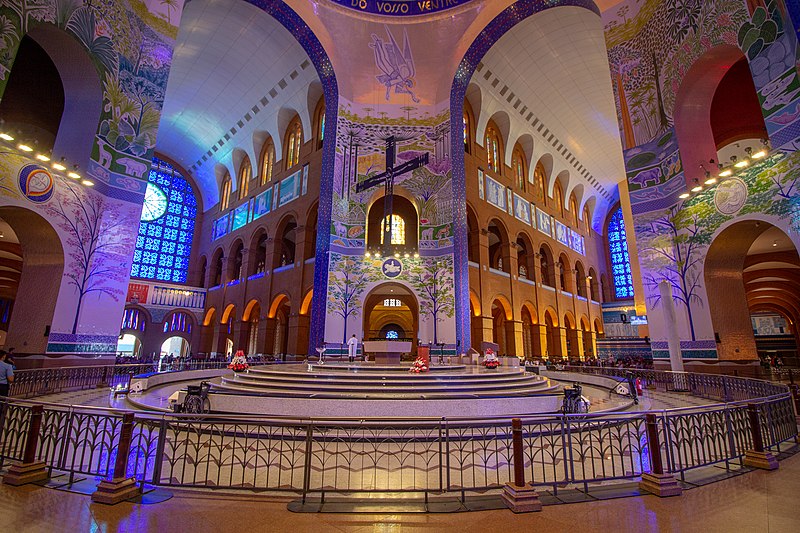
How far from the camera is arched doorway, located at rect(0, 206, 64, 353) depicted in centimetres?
975

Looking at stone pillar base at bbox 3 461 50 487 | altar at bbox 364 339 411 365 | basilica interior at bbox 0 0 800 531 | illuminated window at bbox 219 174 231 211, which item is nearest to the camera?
stone pillar base at bbox 3 461 50 487

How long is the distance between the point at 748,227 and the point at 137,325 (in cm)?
3353

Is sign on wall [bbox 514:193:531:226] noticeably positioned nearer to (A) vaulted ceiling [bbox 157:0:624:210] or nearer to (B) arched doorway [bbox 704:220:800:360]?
(A) vaulted ceiling [bbox 157:0:624:210]

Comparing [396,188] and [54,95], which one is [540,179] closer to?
[396,188]

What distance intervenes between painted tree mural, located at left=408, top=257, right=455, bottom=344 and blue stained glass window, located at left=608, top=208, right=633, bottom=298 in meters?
24.6

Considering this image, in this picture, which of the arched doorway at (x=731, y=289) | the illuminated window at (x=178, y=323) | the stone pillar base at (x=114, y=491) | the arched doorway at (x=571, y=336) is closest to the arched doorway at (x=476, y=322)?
the arched doorway at (x=731, y=289)

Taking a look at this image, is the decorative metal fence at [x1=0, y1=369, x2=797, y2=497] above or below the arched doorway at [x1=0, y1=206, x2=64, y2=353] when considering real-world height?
below

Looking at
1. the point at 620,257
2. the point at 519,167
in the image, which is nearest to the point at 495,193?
the point at 519,167

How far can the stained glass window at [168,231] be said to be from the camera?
27.9 metres

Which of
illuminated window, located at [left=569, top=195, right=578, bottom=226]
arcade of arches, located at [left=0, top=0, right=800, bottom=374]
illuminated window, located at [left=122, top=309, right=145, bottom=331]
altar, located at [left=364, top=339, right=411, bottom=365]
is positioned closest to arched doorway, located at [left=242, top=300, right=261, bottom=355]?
arcade of arches, located at [left=0, top=0, right=800, bottom=374]

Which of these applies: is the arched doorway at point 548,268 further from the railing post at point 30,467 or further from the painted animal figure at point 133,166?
the railing post at point 30,467

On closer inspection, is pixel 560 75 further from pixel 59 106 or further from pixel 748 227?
pixel 59 106

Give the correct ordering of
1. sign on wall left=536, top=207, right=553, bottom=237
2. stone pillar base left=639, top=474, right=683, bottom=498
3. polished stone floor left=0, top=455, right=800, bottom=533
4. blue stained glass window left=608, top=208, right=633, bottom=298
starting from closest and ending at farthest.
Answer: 1. polished stone floor left=0, top=455, right=800, bottom=533
2. stone pillar base left=639, top=474, right=683, bottom=498
3. sign on wall left=536, top=207, right=553, bottom=237
4. blue stained glass window left=608, top=208, right=633, bottom=298

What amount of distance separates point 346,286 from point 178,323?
18083 millimetres
